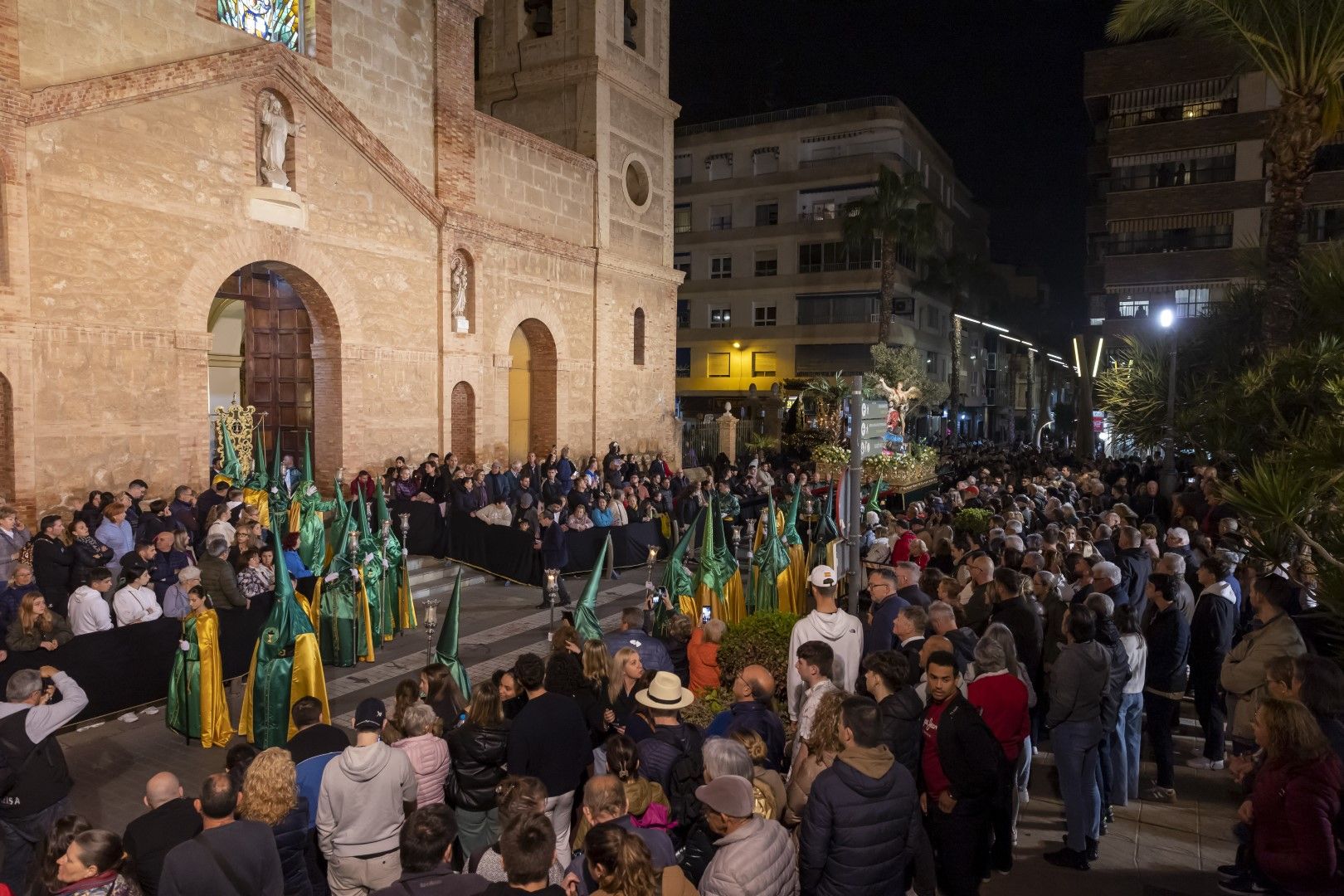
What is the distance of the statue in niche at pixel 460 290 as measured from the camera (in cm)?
2145

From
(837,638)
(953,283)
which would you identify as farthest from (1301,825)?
(953,283)

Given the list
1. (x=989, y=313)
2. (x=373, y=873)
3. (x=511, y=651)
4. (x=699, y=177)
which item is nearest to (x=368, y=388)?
(x=511, y=651)

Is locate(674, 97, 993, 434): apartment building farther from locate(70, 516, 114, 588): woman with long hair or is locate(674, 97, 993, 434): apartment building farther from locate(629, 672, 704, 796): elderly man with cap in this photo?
locate(629, 672, 704, 796): elderly man with cap

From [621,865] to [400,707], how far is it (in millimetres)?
2617

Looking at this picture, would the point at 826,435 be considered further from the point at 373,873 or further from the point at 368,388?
the point at 373,873

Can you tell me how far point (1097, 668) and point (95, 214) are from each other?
15.5 m

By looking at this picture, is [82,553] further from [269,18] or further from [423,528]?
[269,18]

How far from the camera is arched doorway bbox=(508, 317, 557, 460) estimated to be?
24844 millimetres

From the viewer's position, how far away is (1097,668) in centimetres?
589

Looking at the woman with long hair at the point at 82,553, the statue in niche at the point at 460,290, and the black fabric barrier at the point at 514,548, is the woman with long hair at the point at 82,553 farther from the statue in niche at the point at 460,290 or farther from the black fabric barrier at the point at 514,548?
the statue in niche at the point at 460,290

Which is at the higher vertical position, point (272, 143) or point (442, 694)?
point (272, 143)

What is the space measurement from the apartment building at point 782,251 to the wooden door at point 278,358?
27.0m

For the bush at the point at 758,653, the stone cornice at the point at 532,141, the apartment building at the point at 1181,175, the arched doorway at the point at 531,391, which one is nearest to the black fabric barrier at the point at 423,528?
the arched doorway at the point at 531,391

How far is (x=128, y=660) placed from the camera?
8570mm
